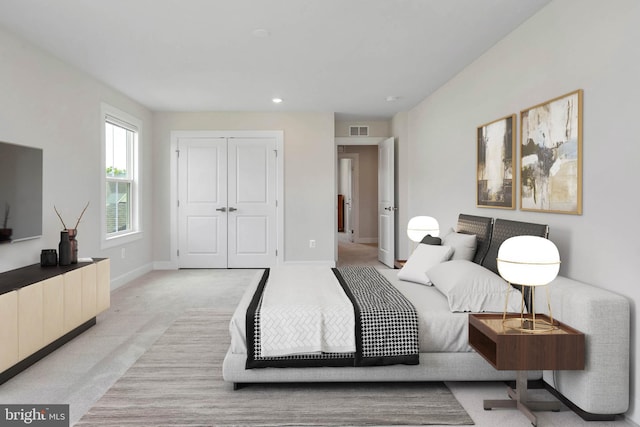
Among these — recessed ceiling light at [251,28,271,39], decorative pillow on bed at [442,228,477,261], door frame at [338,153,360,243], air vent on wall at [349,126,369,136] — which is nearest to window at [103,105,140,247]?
recessed ceiling light at [251,28,271,39]

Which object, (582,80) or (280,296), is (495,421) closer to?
(280,296)

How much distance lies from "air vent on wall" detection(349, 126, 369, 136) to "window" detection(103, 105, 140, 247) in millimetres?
3355

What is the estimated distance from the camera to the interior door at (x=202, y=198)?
6742 millimetres

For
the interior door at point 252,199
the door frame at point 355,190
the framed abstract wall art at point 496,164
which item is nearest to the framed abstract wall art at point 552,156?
the framed abstract wall art at point 496,164

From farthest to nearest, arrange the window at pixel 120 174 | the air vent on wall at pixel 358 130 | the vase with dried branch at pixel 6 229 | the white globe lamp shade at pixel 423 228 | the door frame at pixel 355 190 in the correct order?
1. the door frame at pixel 355 190
2. the air vent on wall at pixel 358 130
3. the window at pixel 120 174
4. the white globe lamp shade at pixel 423 228
5. the vase with dried branch at pixel 6 229

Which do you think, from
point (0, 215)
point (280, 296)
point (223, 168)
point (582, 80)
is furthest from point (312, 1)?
point (223, 168)

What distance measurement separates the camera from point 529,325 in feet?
7.36

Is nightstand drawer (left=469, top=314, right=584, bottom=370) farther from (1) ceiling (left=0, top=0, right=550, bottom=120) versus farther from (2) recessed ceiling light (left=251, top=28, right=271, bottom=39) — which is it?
(2) recessed ceiling light (left=251, top=28, right=271, bottom=39)

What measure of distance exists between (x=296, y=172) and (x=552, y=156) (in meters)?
4.35

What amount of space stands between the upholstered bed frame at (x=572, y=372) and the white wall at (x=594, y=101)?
0.33ft

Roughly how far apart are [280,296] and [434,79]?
323cm

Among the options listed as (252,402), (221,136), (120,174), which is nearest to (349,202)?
(221,136)

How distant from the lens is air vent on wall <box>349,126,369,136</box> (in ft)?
24.3

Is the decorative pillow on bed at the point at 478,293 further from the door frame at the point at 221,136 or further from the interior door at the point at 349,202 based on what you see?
the interior door at the point at 349,202
